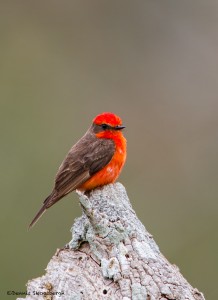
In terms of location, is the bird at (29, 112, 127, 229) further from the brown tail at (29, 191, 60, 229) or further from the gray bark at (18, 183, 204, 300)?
the gray bark at (18, 183, 204, 300)

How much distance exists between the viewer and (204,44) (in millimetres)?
14859

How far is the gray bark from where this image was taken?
5.88 m

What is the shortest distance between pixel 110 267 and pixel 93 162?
2.80m

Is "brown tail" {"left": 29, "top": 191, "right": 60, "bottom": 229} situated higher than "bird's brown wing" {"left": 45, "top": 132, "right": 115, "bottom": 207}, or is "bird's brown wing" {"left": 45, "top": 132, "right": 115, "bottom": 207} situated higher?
"bird's brown wing" {"left": 45, "top": 132, "right": 115, "bottom": 207}

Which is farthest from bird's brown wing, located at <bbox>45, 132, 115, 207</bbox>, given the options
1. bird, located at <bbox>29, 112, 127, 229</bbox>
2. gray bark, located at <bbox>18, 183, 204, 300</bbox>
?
gray bark, located at <bbox>18, 183, 204, 300</bbox>

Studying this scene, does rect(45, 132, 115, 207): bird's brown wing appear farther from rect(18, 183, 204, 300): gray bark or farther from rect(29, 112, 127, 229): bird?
rect(18, 183, 204, 300): gray bark

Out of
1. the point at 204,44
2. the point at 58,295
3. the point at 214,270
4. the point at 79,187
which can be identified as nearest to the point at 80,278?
the point at 58,295

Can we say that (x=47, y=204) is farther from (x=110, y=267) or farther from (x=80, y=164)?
(x=110, y=267)

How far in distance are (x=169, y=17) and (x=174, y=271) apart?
949 centimetres

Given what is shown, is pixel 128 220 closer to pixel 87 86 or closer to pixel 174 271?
pixel 174 271

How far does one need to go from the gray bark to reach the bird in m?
1.78

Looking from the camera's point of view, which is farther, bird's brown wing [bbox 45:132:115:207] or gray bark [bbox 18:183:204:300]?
bird's brown wing [bbox 45:132:115:207]

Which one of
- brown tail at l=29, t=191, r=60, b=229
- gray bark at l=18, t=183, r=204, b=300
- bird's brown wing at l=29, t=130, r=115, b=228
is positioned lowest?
gray bark at l=18, t=183, r=204, b=300

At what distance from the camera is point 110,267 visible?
19.6 ft
